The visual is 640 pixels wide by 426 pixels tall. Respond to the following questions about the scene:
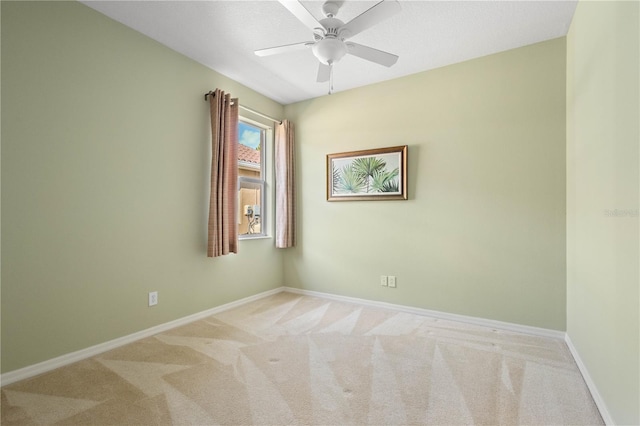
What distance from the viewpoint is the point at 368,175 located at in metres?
3.63

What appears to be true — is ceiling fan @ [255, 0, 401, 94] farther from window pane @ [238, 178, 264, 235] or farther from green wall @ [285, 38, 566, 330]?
window pane @ [238, 178, 264, 235]

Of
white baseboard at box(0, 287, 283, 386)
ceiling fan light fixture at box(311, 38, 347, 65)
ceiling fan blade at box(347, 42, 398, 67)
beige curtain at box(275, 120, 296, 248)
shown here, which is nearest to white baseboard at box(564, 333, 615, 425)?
ceiling fan blade at box(347, 42, 398, 67)

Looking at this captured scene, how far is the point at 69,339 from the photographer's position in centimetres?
222

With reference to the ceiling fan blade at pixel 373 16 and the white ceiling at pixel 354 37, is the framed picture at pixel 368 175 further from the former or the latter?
the ceiling fan blade at pixel 373 16

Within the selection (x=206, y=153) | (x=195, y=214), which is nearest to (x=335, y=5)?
(x=206, y=153)

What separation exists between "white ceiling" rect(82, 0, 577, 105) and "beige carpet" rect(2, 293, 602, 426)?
8.41 ft

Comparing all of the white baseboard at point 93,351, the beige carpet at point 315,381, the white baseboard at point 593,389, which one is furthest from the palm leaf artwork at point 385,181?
the white baseboard at point 93,351

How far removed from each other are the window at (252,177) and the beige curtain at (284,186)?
0.21 meters

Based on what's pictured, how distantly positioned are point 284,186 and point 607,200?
3.10m

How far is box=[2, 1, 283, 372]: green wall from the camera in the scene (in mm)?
1992

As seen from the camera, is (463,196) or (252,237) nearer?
(463,196)

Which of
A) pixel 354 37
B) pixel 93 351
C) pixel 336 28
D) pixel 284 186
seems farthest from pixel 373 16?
pixel 93 351

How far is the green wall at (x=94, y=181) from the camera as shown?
1992 mm

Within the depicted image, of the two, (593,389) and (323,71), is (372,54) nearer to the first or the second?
(323,71)
